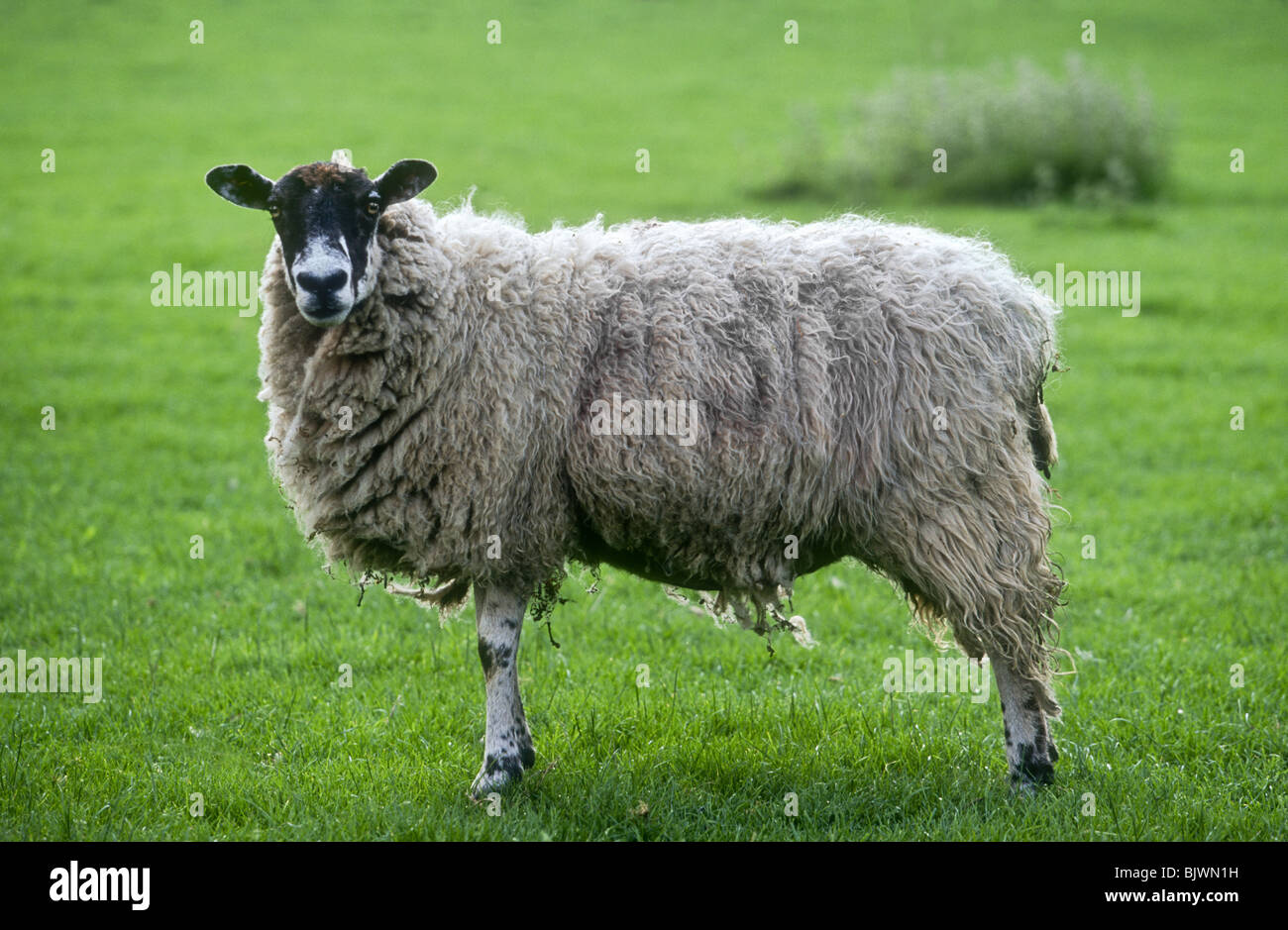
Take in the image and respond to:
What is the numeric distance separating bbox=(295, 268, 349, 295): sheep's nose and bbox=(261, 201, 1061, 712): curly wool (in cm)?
30

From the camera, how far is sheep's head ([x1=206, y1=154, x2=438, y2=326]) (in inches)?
178

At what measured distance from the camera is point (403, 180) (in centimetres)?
482

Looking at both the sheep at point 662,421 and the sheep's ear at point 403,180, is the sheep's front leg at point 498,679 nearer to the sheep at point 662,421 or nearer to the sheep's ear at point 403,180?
the sheep at point 662,421

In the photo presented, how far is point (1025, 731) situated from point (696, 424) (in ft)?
6.23

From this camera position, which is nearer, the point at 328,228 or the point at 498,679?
the point at 328,228

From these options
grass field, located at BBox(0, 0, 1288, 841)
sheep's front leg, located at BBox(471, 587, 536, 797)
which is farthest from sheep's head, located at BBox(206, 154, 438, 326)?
grass field, located at BBox(0, 0, 1288, 841)

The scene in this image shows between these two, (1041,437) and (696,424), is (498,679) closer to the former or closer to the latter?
(696,424)

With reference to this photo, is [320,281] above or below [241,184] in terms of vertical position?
below

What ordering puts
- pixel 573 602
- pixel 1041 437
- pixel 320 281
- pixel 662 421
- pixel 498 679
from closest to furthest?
pixel 320 281 → pixel 662 421 → pixel 498 679 → pixel 1041 437 → pixel 573 602

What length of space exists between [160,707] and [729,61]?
25379 mm

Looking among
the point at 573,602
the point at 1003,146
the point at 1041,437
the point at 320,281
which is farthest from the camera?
the point at 1003,146

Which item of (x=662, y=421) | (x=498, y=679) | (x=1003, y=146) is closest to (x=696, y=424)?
(x=662, y=421)

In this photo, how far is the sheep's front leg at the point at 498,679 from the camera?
16.5ft

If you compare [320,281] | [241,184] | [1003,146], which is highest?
[1003,146]
